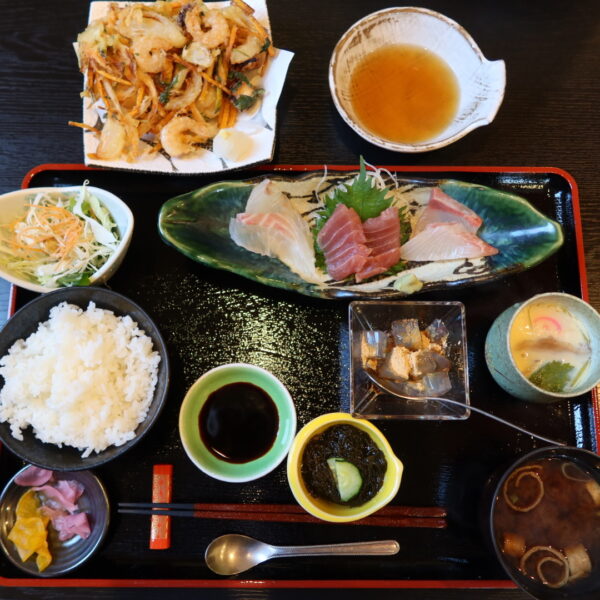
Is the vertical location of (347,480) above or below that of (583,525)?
above

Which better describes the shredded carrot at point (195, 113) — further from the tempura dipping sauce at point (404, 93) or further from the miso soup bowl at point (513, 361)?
the miso soup bowl at point (513, 361)

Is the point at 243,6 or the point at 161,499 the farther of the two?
the point at 243,6

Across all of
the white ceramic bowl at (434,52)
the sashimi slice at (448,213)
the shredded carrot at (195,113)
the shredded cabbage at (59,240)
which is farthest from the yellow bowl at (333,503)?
the shredded carrot at (195,113)

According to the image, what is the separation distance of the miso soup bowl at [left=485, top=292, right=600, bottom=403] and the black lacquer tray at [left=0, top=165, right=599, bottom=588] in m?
0.12

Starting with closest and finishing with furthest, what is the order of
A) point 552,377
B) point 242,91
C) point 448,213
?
point 552,377, point 448,213, point 242,91

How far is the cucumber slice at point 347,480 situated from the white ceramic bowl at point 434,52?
4.12 feet

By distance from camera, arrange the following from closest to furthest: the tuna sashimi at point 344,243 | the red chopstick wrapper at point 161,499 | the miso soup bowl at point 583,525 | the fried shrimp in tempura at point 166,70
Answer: the miso soup bowl at point 583,525
the red chopstick wrapper at point 161,499
the tuna sashimi at point 344,243
the fried shrimp in tempura at point 166,70

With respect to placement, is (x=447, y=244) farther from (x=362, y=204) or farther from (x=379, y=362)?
(x=379, y=362)

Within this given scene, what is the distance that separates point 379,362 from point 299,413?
37 centimetres

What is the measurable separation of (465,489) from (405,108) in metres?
1.63

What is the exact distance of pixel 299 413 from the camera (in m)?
1.93

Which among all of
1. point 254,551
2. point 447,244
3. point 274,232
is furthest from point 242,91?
point 254,551

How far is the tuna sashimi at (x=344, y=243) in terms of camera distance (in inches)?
75.3

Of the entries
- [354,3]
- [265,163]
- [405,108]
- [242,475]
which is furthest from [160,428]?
[354,3]
